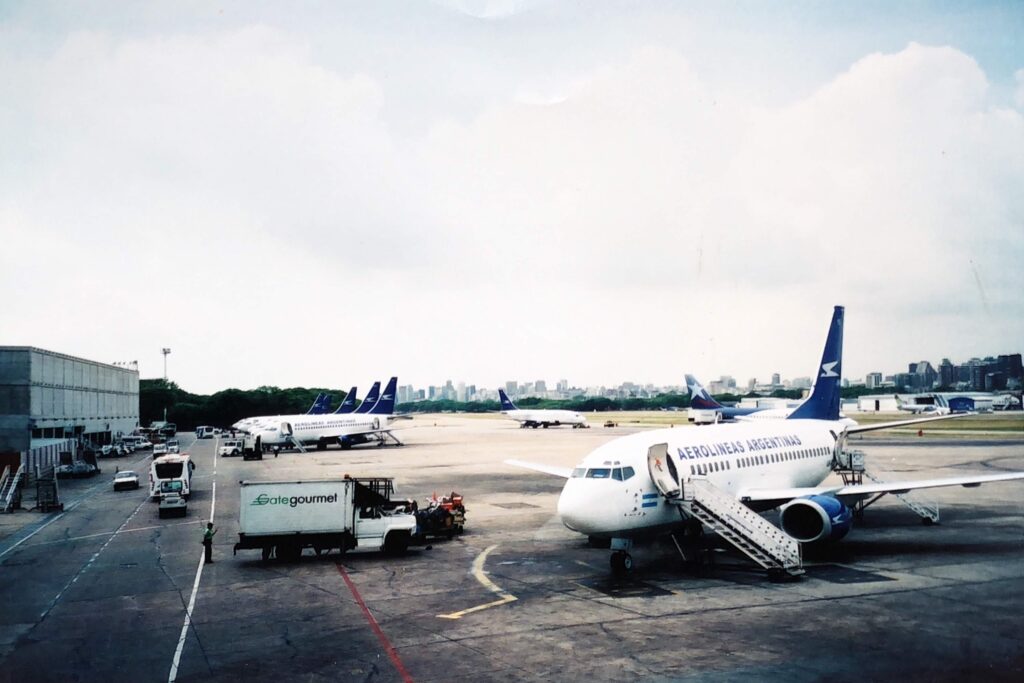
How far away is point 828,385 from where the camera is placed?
4331 cm

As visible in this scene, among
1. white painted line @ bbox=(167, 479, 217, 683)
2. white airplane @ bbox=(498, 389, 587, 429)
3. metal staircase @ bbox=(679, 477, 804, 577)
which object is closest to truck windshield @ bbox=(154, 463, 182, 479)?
white painted line @ bbox=(167, 479, 217, 683)

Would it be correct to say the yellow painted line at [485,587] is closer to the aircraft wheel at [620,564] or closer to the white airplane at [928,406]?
the aircraft wheel at [620,564]

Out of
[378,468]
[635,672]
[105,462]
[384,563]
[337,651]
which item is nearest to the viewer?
[635,672]

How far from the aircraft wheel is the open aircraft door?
2613 millimetres

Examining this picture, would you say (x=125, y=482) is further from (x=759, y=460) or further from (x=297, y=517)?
(x=759, y=460)

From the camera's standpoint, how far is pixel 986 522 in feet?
119

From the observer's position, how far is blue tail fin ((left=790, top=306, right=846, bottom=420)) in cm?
4294

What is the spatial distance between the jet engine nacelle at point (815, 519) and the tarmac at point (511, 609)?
1.08 m

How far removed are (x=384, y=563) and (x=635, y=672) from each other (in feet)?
50.4

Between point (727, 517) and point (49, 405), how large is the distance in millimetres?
74382

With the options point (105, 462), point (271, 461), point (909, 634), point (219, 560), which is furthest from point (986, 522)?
point (105, 462)

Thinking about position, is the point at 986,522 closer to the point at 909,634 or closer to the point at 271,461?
the point at 909,634

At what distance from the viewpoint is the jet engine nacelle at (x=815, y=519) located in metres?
27.5

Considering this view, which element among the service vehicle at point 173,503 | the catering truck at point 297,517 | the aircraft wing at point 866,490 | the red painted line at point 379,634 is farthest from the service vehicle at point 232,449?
the aircraft wing at point 866,490
